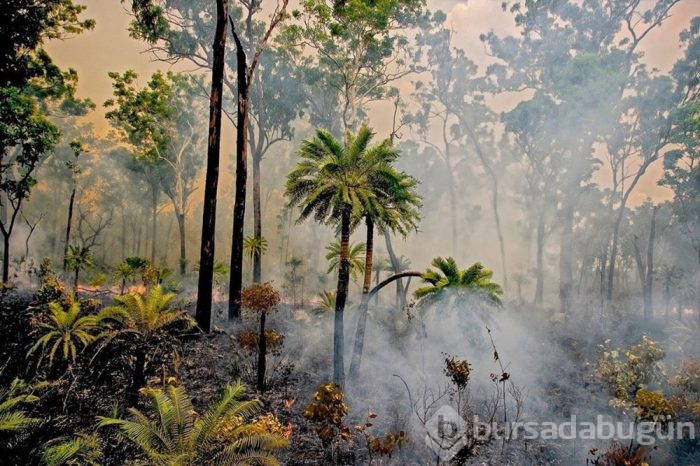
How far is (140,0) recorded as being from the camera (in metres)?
20.7

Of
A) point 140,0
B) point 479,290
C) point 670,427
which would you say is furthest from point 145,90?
point 670,427

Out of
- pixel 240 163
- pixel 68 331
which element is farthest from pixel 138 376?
pixel 240 163

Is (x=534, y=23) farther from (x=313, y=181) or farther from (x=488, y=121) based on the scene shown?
(x=313, y=181)

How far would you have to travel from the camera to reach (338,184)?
1412 cm

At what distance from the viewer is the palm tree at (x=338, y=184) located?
13.9 metres

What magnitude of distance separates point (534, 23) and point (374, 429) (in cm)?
3537

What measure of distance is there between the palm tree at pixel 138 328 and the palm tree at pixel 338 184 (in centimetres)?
619

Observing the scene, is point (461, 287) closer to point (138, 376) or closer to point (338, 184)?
point (338, 184)

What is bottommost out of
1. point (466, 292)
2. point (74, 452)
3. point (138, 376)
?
point (74, 452)

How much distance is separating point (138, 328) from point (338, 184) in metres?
8.20

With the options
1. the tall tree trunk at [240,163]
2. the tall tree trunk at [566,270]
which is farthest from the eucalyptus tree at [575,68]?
the tall tree trunk at [240,163]

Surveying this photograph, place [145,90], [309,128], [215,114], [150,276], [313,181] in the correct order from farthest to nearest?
[309,128] < [145,90] < [150,276] < [313,181] < [215,114]

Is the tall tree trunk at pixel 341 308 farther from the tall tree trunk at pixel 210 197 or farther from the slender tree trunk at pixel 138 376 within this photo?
the slender tree trunk at pixel 138 376

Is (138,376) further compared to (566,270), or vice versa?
(566,270)
